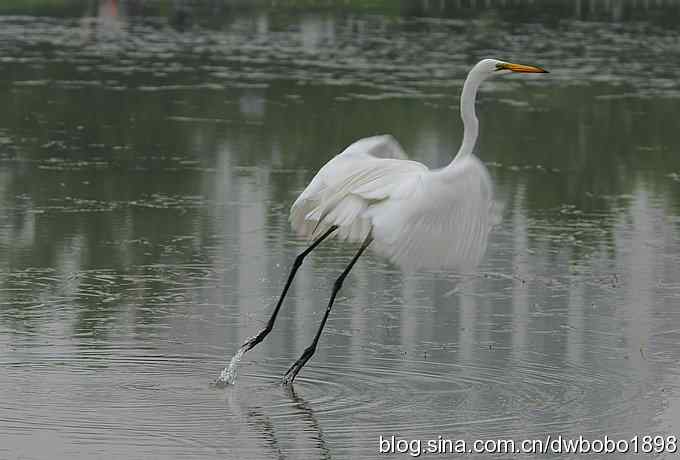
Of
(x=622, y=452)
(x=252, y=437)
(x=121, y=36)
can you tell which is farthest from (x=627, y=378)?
(x=121, y=36)

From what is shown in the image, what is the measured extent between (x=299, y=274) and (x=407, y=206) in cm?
334

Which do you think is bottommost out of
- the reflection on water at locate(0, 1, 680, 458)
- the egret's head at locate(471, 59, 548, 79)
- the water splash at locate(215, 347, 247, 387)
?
the reflection on water at locate(0, 1, 680, 458)

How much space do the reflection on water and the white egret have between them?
0.68 meters

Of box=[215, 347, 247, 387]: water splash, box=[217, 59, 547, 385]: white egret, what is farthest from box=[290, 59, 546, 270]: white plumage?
box=[215, 347, 247, 387]: water splash

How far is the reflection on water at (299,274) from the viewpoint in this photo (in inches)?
308

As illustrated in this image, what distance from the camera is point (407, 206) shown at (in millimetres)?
7926

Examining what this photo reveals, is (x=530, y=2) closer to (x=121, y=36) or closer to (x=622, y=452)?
(x=121, y=36)

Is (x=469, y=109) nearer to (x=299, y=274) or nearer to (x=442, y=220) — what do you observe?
(x=442, y=220)

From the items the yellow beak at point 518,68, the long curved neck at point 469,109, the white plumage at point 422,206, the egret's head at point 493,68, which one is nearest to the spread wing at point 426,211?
the white plumage at point 422,206

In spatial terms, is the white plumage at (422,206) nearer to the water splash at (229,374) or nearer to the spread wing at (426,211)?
the spread wing at (426,211)

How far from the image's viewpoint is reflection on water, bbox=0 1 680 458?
25.6 feet

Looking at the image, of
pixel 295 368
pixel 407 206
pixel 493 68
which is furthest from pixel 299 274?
pixel 407 206

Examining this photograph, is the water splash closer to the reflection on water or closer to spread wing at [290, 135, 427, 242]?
the reflection on water

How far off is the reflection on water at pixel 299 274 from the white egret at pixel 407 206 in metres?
0.68
